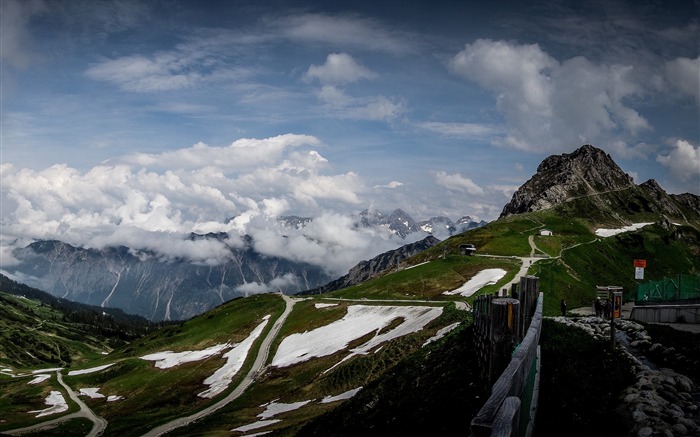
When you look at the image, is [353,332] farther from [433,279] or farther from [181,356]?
[181,356]

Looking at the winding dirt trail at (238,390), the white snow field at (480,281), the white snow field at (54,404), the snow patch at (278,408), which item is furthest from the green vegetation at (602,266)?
the white snow field at (54,404)

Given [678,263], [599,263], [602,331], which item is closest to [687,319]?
[602,331]

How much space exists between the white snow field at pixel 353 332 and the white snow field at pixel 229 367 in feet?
26.4

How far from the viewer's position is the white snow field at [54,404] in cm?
9886

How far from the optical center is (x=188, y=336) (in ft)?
467

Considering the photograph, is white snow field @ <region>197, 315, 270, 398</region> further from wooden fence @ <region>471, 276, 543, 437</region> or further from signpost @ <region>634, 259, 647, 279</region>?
wooden fence @ <region>471, 276, 543, 437</region>

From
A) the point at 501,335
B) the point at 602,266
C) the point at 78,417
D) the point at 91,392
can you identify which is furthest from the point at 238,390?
the point at 602,266

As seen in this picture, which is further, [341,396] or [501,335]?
[341,396]

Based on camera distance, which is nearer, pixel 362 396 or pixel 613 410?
pixel 613 410

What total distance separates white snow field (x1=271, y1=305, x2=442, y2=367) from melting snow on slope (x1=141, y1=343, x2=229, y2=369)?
22629 millimetres

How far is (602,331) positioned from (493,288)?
2760 inches

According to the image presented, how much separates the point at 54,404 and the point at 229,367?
43553 millimetres

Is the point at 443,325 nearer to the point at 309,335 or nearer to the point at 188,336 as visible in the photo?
the point at 309,335

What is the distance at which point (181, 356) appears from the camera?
120062mm
